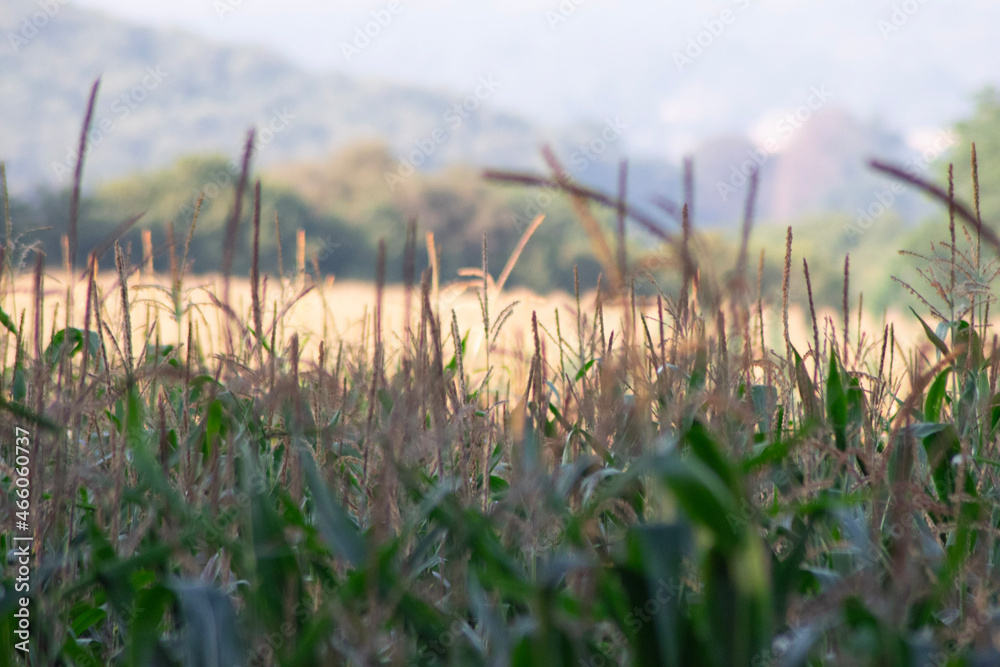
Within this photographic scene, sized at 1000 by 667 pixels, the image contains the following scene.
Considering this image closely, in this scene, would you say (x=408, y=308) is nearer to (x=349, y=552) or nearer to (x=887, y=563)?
(x=349, y=552)

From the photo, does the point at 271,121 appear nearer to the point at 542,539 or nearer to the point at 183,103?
the point at 183,103

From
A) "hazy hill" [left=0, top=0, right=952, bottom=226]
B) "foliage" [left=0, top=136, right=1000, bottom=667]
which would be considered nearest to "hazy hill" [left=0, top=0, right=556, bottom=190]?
"hazy hill" [left=0, top=0, right=952, bottom=226]

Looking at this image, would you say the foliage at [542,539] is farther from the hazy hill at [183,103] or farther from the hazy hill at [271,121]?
the hazy hill at [271,121]

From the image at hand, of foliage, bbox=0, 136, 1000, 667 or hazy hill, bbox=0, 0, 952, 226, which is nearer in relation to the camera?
foliage, bbox=0, 136, 1000, 667

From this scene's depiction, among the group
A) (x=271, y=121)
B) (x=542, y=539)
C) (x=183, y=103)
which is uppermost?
(x=183, y=103)

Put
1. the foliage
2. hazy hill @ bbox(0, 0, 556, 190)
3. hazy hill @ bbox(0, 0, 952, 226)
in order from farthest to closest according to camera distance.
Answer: hazy hill @ bbox(0, 0, 952, 226)
hazy hill @ bbox(0, 0, 556, 190)
the foliage

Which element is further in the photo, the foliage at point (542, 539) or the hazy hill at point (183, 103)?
the hazy hill at point (183, 103)

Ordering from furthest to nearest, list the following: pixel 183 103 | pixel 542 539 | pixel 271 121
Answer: pixel 183 103, pixel 271 121, pixel 542 539

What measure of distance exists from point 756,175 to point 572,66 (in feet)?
550

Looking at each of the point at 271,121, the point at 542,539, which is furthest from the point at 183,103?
the point at 542,539

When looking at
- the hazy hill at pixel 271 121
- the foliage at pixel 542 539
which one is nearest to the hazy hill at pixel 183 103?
the hazy hill at pixel 271 121

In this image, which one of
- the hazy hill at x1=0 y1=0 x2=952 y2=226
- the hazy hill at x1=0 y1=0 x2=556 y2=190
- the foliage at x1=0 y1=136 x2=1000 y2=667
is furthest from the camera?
the hazy hill at x1=0 y1=0 x2=952 y2=226

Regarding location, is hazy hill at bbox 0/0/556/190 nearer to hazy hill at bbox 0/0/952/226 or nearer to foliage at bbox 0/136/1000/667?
hazy hill at bbox 0/0/952/226

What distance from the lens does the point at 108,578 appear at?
0.83 meters
